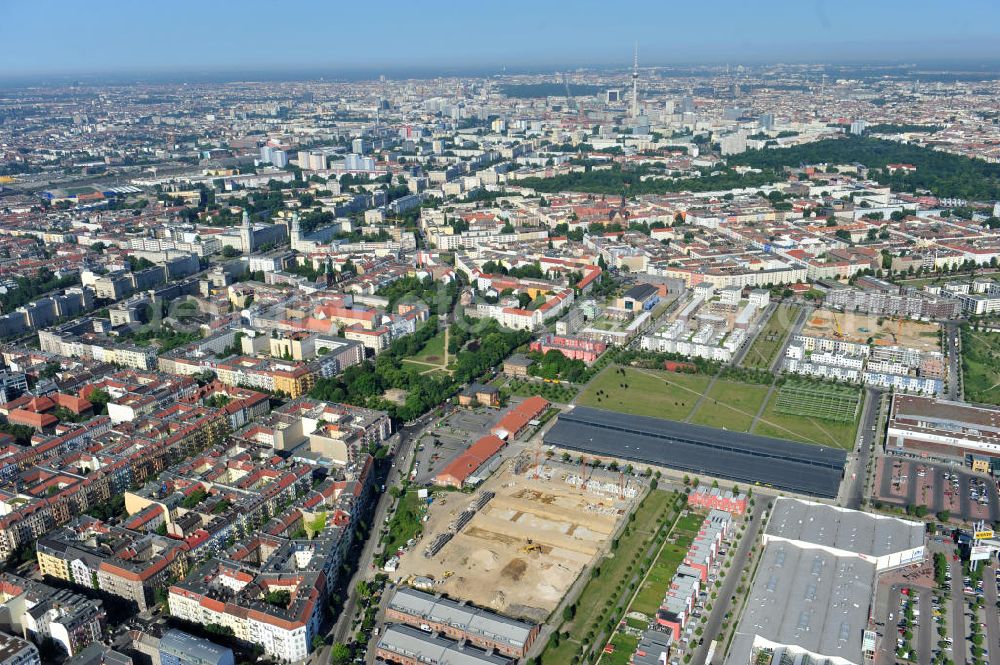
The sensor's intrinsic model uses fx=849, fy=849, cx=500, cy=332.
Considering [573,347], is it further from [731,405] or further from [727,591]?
[727,591]

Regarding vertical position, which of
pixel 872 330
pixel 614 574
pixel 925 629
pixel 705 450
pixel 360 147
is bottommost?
pixel 925 629

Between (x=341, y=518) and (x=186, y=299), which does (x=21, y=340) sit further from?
(x=341, y=518)

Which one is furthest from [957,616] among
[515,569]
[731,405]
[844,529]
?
[731,405]

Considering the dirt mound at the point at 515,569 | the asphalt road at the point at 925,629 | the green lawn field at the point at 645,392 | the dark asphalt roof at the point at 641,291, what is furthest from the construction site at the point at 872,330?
the dirt mound at the point at 515,569

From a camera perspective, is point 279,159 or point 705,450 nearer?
point 705,450

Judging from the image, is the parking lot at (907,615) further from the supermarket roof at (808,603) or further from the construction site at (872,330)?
the construction site at (872,330)

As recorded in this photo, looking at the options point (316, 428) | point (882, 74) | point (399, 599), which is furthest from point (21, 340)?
point (882, 74)
